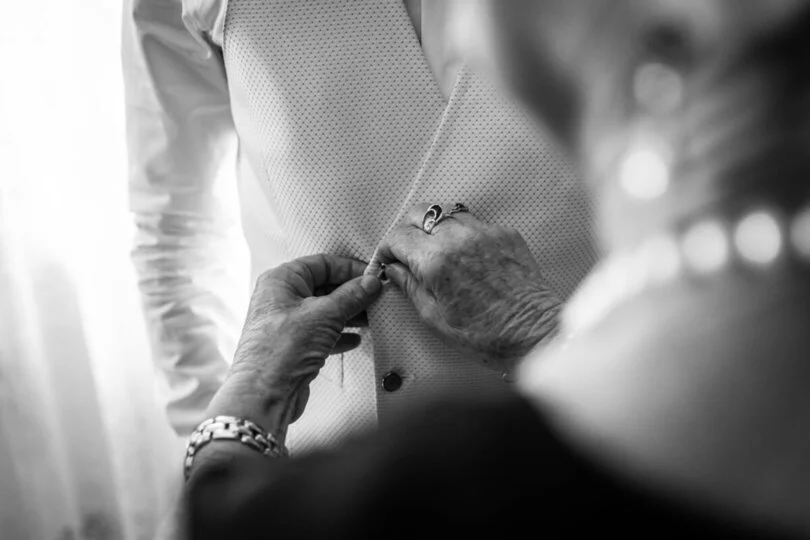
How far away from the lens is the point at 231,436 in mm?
682

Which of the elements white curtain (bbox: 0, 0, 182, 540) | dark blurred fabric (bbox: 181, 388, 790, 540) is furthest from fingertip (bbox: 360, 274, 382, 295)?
white curtain (bbox: 0, 0, 182, 540)

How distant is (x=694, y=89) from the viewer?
0.29 metres

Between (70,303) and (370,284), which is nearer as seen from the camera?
(370,284)

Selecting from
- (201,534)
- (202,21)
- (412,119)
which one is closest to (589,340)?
(201,534)

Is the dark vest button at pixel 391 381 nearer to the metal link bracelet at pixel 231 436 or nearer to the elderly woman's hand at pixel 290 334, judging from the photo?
the elderly woman's hand at pixel 290 334

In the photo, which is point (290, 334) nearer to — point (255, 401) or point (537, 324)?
point (255, 401)

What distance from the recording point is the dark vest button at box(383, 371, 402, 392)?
35.2 inches

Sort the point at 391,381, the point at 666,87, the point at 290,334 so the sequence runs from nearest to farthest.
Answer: the point at 666,87 < the point at 290,334 < the point at 391,381

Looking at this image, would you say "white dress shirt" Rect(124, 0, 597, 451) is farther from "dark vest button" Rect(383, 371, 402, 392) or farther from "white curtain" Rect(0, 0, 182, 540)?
"white curtain" Rect(0, 0, 182, 540)

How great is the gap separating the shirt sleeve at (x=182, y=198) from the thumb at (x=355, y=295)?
0.35 metres

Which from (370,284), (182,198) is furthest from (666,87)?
(182,198)

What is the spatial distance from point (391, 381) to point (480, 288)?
0.19 m

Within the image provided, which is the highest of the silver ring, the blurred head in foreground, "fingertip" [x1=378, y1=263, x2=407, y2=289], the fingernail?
the blurred head in foreground

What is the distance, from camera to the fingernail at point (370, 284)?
838 mm
